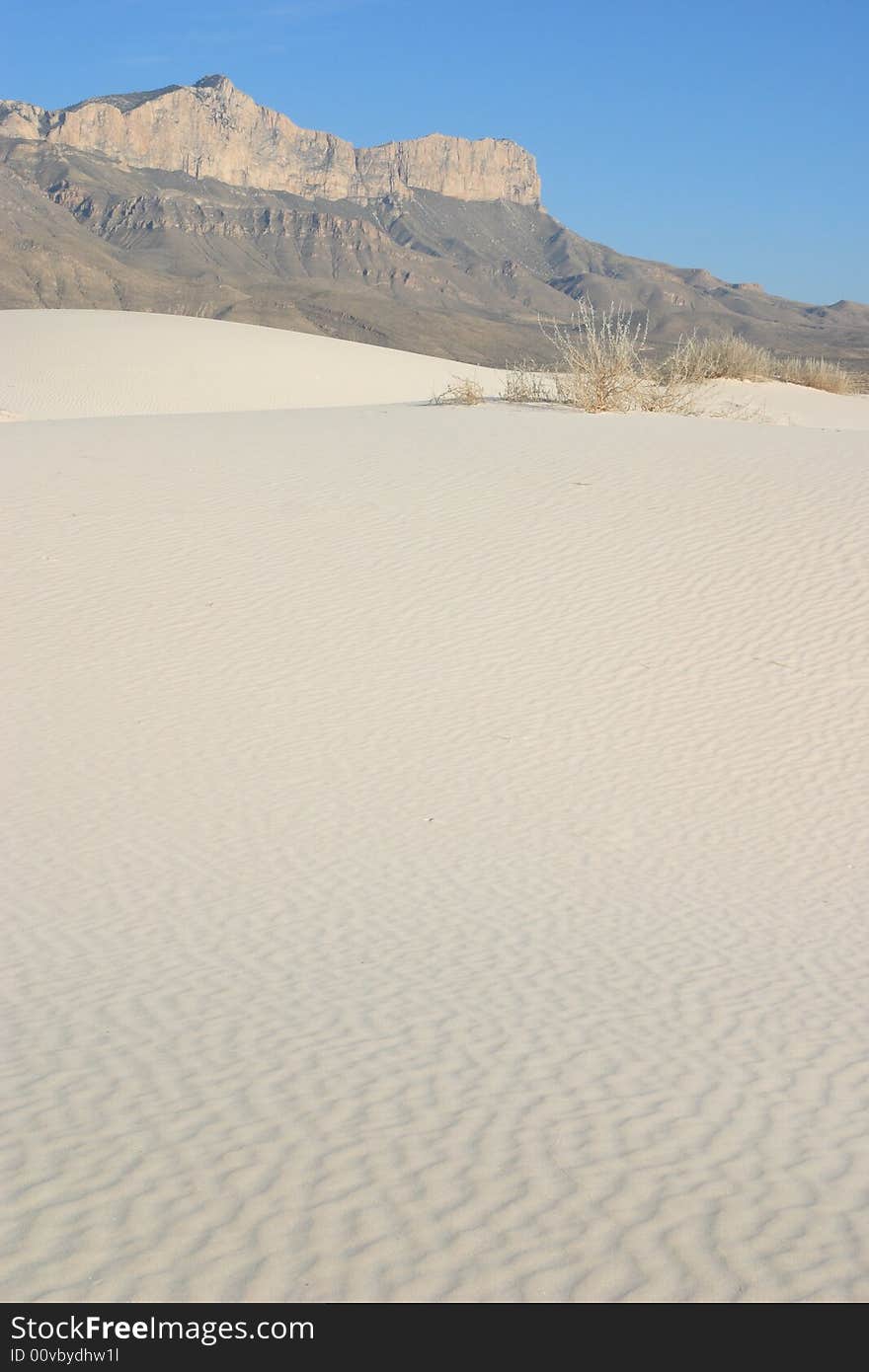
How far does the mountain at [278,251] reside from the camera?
94375mm

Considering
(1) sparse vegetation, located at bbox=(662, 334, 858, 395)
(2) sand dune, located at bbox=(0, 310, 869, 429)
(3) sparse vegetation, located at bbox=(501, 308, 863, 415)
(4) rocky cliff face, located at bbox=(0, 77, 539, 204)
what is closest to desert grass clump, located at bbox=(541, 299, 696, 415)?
(3) sparse vegetation, located at bbox=(501, 308, 863, 415)

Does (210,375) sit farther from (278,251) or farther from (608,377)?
(278,251)

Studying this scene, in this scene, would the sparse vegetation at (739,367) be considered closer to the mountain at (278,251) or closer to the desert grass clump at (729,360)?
the desert grass clump at (729,360)

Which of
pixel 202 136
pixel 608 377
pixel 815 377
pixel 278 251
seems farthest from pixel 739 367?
pixel 202 136

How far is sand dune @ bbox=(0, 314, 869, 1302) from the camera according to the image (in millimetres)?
2741

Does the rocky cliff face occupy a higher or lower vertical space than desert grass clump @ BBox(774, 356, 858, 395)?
higher

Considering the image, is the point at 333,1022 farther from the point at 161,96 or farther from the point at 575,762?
the point at 161,96

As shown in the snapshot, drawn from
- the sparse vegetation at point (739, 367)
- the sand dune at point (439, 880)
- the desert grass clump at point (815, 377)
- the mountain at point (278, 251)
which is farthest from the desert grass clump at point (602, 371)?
the mountain at point (278, 251)

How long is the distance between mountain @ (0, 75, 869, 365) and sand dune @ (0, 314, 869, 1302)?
76.4m

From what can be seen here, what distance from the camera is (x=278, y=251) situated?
148 metres

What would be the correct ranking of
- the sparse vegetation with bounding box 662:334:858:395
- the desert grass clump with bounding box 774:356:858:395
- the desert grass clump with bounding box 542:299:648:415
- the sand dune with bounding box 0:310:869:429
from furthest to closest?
the desert grass clump with bounding box 774:356:858:395, the sand dune with bounding box 0:310:869:429, the sparse vegetation with bounding box 662:334:858:395, the desert grass clump with bounding box 542:299:648:415

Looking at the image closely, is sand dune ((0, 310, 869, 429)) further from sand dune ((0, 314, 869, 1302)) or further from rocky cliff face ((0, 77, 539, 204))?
rocky cliff face ((0, 77, 539, 204))

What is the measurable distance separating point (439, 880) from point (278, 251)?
15213 cm

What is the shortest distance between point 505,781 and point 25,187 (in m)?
148
